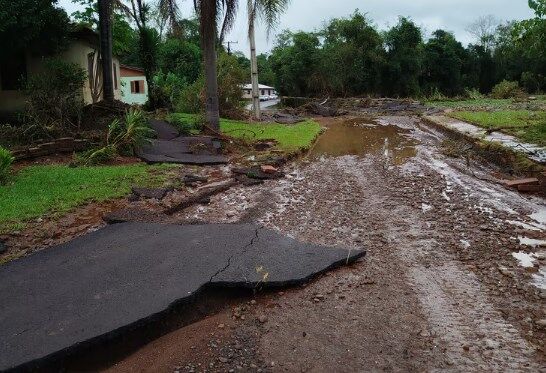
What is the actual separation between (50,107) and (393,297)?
11078 mm

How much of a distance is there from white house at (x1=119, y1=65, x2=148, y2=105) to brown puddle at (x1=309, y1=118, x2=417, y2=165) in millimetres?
22120

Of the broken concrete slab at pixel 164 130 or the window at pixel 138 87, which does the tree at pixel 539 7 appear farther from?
the window at pixel 138 87

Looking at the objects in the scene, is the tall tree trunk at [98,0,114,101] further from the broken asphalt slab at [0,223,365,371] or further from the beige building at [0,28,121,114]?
the broken asphalt slab at [0,223,365,371]

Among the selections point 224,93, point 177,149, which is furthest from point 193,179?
point 224,93

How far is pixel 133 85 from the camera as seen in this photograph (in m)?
39.2

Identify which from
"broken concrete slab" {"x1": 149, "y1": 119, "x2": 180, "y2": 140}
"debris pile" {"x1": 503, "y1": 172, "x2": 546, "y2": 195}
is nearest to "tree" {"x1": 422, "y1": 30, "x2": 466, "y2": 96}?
"broken concrete slab" {"x1": 149, "y1": 119, "x2": 180, "y2": 140}

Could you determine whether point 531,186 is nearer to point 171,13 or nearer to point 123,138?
point 123,138

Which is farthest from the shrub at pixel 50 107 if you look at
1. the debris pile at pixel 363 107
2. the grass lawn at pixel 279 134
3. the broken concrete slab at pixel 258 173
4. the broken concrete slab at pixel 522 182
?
the debris pile at pixel 363 107

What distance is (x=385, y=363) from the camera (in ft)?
10.7

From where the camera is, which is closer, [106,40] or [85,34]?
[106,40]

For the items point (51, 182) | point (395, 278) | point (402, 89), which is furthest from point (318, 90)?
point (395, 278)

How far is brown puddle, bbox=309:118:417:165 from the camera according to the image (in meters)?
13.4

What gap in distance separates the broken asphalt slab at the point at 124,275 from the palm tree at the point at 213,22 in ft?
27.4

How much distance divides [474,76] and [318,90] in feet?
58.7
